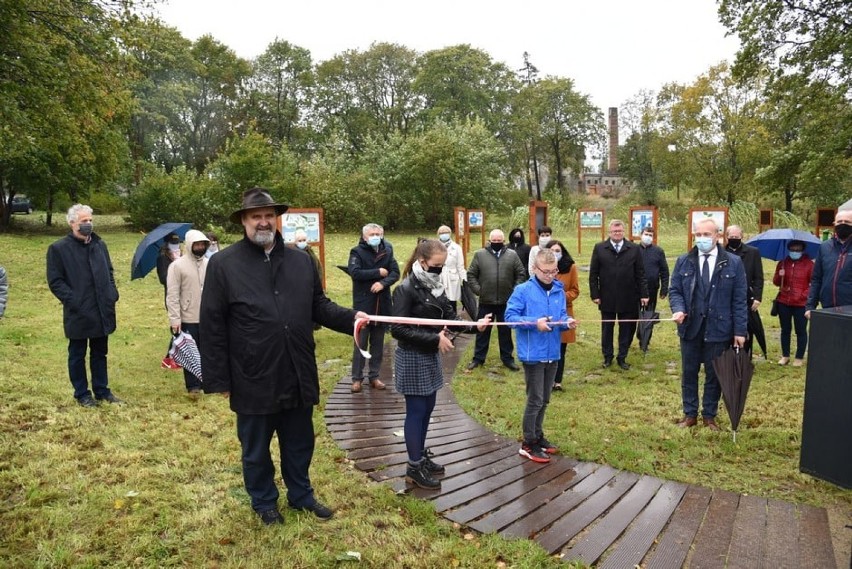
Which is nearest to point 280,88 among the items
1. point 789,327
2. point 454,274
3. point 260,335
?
point 454,274

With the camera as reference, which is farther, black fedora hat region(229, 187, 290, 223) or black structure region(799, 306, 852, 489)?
black fedora hat region(229, 187, 290, 223)

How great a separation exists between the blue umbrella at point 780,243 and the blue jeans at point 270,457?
7430mm

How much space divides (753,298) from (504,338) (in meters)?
3.31

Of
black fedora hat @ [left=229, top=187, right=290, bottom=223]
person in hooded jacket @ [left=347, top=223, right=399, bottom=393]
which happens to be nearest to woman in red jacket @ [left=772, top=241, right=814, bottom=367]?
person in hooded jacket @ [left=347, top=223, right=399, bottom=393]

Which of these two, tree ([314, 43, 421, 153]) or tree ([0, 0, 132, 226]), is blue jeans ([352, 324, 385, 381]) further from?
tree ([314, 43, 421, 153])

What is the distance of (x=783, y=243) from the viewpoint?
9.16 m

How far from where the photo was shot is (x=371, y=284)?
25.1 ft

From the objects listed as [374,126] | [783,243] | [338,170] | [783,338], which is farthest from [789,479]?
[374,126]

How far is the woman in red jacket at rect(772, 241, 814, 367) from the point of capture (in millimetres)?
8141

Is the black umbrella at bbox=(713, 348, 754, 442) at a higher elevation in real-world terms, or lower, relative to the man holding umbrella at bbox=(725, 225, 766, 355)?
lower

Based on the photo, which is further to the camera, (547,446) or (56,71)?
(56,71)

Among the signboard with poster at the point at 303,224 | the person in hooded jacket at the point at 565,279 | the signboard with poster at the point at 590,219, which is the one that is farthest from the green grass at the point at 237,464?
the signboard with poster at the point at 590,219

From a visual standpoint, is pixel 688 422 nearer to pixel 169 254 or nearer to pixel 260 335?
pixel 260 335

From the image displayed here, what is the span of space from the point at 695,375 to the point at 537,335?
2.03 metres
